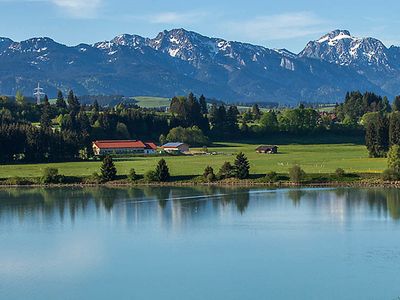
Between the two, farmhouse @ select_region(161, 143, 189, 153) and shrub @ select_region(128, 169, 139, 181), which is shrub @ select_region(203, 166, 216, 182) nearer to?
shrub @ select_region(128, 169, 139, 181)

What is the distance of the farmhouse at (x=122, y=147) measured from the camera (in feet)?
337

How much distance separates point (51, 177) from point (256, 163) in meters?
Answer: 22.4

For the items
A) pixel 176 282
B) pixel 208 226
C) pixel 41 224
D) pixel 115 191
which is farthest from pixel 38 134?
pixel 176 282

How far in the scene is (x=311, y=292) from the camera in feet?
111

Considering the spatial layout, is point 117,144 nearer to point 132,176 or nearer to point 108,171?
point 108,171

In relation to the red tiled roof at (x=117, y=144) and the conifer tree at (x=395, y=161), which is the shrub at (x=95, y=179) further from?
the conifer tree at (x=395, y=161)

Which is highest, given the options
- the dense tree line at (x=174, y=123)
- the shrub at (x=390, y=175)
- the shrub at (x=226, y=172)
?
the dense tree line at (x=174, y=123)

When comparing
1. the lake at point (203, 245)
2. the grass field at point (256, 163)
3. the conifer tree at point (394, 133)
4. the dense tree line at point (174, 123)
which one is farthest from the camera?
the dense tree line at point (174, 123)

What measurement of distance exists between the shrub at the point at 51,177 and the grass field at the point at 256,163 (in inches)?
96.6

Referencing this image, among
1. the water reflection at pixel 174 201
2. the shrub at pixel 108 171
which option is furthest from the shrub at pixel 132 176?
the water reflection at pixel 174 201

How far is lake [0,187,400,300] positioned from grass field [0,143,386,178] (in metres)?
11.1

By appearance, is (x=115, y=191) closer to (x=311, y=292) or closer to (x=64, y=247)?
(x=64, y=247)

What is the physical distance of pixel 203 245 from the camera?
44625 mm

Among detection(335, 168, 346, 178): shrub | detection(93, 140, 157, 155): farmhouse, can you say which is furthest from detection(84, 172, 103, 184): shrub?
detection(93, 140, 157, 155): farmhouse
